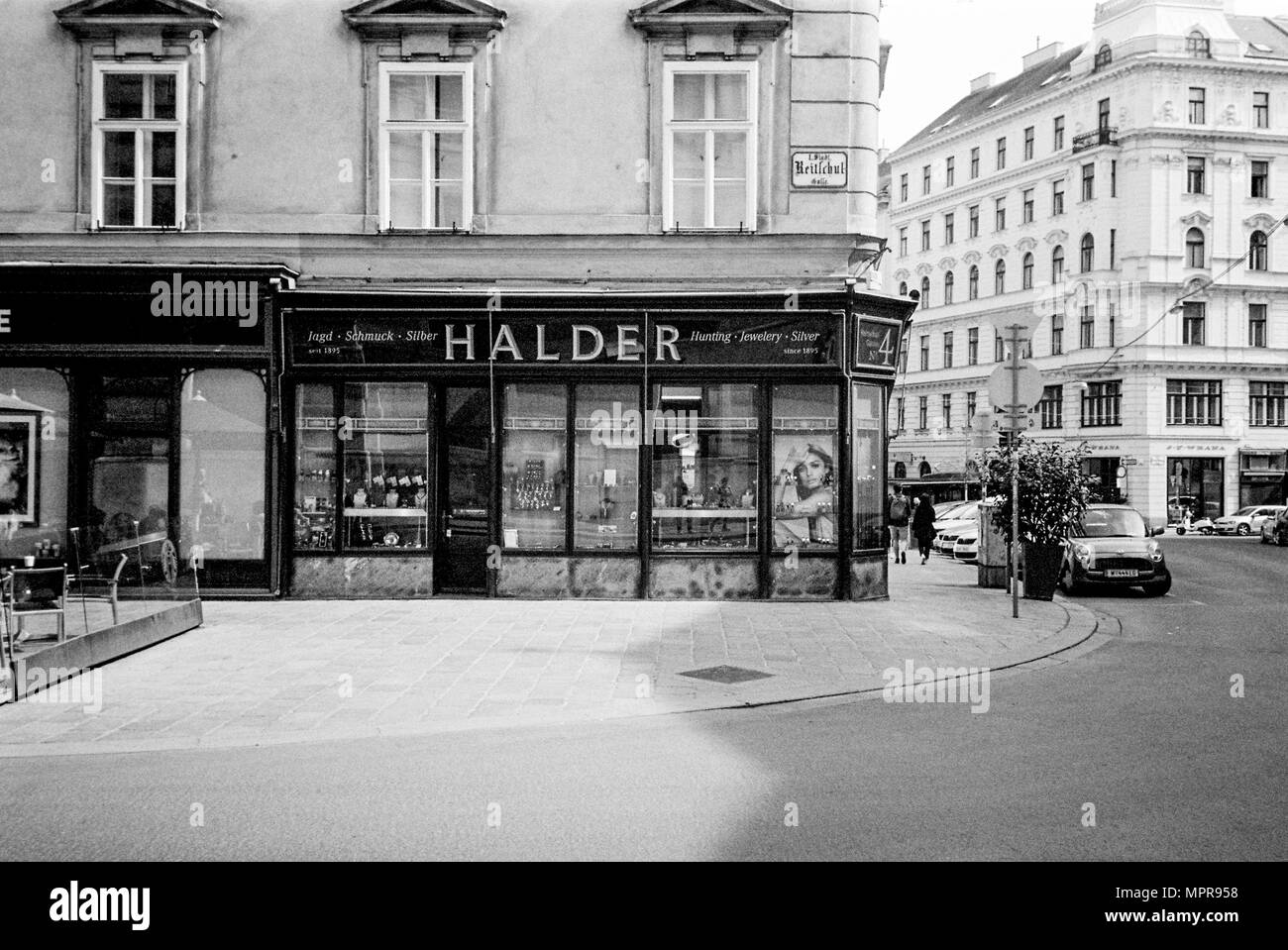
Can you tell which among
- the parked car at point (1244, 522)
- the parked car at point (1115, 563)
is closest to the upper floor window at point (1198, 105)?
the parked car at point (1244, 522)

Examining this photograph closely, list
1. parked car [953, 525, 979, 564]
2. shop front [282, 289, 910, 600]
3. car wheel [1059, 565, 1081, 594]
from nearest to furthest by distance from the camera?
shop front [282, 289, 910, 600] → car wheel [1059, 565, 1081, 594] → parked car [953, 525, 979, 564]

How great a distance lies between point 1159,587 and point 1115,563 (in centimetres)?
102

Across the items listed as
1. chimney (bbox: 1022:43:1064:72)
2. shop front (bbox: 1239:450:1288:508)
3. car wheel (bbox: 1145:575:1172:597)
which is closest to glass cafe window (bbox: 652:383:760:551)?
car wheel (bbox: 1145:575:1172:597)

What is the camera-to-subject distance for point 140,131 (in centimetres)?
1559

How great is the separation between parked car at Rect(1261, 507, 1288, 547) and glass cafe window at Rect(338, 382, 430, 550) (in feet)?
105

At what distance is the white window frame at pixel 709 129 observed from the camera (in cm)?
1558

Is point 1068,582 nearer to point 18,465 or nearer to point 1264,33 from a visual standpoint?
point 18,465

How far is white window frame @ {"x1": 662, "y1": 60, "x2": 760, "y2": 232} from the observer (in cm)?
1558

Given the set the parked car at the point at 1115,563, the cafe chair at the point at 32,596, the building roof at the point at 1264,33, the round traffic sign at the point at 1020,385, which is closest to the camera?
the cafe chair at the point at 32,596

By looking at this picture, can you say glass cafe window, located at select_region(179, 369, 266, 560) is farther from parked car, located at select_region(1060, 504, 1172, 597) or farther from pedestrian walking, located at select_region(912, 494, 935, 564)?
pedestrian walking, located at select_region(912, 494, 935, 564)

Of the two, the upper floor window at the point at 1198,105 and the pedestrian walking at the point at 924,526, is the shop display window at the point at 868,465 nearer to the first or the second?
the pedestrian walking at the point at 924,526

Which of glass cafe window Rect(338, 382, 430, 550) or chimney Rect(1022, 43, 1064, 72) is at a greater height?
chimney Rect(1022, 43, 1064, 72)

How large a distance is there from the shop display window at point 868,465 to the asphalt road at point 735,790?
21.1 feet
